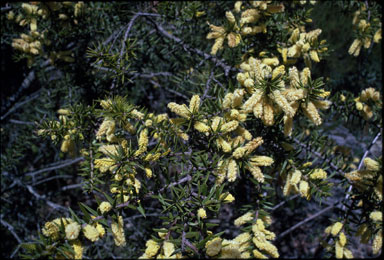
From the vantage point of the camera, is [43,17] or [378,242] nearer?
[378,242]

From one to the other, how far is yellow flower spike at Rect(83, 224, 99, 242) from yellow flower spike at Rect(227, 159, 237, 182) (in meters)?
0.48

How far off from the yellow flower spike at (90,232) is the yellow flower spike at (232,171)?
482 mm

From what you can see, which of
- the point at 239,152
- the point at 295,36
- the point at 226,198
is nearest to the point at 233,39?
the point at 295,36

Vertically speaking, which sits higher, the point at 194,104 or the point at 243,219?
the point at 194,104

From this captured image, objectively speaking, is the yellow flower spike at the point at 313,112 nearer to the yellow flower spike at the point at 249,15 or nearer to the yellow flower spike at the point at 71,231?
the yellow flower spike at the point at 249,15

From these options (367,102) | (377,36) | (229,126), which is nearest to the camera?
(229,126)

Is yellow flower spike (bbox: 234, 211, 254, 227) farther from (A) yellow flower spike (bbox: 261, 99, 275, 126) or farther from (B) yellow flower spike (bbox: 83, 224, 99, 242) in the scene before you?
(B) yellow flower spike (bbox: 83, 224, 99, 242)

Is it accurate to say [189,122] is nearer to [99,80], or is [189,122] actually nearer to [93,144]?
[93,144]

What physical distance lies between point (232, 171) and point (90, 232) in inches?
20.5

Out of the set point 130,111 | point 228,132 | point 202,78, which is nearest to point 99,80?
point 202,78

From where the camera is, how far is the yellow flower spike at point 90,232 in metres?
0.85

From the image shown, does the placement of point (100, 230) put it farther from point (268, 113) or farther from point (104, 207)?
point (268, 113)

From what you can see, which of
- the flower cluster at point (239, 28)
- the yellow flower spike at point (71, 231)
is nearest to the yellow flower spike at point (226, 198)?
the yellow flower spike at point (71, 231)

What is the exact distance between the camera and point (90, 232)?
0.86 meters
